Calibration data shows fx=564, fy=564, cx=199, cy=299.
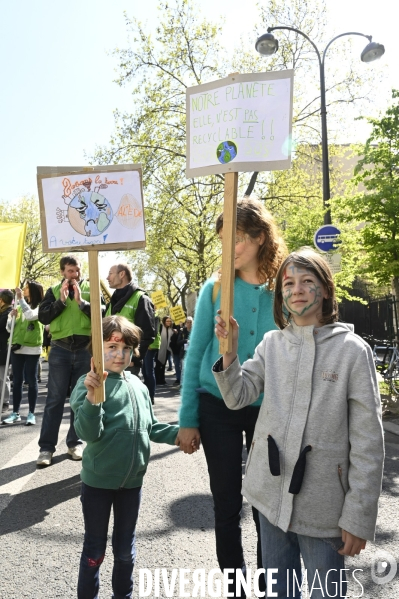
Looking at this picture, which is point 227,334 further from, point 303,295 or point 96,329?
point 96,329

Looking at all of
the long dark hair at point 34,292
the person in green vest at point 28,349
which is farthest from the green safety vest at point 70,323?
the long dark hair at point 34,292

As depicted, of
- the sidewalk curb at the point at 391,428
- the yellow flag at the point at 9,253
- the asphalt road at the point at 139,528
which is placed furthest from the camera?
the sidewalk curb at the point at 391,428

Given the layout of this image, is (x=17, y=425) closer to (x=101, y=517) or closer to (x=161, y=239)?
(x=101, y=517)

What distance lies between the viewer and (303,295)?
217cm

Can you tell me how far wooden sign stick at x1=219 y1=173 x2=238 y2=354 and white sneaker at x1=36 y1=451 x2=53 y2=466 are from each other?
3.64 m

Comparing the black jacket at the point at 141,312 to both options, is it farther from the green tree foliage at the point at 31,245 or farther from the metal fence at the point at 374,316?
the green tree foliage at the point at 31,245

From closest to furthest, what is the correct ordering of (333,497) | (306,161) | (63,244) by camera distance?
1. (333,497)
2. (63,244)
3. (306,161)

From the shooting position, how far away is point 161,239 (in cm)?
2364

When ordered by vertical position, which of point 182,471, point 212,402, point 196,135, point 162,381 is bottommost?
point 162,381

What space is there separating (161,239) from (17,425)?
1652 cm

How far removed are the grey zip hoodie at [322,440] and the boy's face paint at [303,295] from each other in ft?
0.19

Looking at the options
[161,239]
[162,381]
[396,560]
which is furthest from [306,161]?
[396,560]

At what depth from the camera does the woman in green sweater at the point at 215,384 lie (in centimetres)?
251

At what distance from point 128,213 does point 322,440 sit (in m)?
1.50
